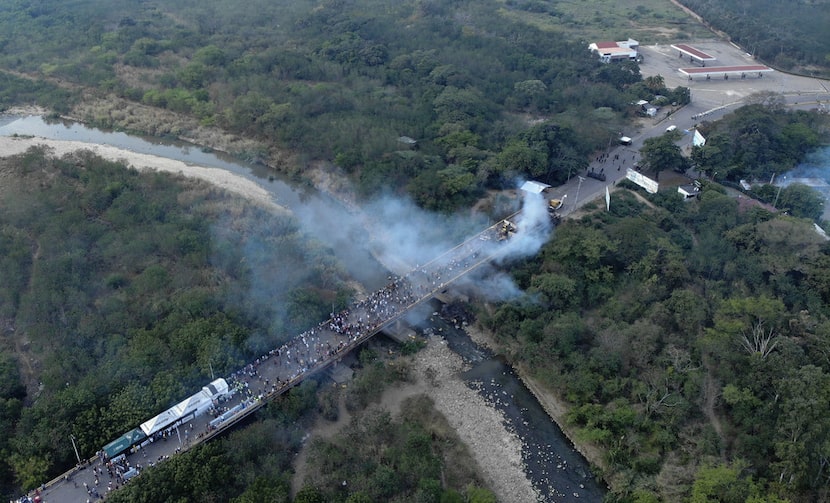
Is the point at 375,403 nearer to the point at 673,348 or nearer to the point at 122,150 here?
the point at 673,348

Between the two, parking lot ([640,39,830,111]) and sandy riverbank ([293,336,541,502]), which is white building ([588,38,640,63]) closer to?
parking lot ([640,39,830,111])

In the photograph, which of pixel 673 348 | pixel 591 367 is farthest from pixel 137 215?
pixel 673 348

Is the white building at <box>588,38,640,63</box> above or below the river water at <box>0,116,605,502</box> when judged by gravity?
above

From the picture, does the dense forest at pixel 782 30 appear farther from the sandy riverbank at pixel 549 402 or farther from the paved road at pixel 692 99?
the sandy riverbank at pixel 549 402

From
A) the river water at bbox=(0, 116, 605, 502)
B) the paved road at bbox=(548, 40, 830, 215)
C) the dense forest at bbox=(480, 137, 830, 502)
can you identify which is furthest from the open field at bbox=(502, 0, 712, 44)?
the river water at bbox=(0, 116, 605, 502)

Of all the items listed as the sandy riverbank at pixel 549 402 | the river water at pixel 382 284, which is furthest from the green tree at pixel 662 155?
the river water at pixel 382 284

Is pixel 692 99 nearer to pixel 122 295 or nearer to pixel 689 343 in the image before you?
pixel 689 343

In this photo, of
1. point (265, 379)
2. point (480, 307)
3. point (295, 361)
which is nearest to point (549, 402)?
point (480, 307)
